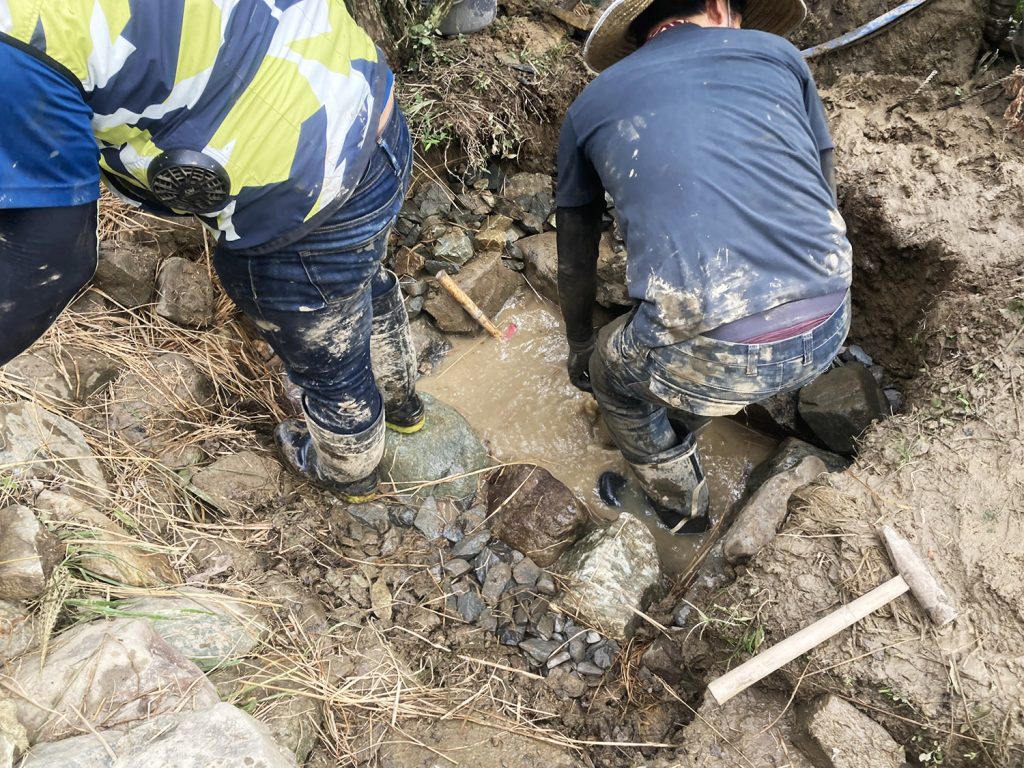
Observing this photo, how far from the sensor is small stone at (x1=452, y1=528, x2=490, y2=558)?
9.58 feet

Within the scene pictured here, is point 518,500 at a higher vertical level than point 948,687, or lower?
lower

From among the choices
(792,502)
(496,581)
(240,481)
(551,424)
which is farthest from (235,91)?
A: (551,424)

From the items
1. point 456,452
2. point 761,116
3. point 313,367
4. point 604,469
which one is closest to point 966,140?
point 761,116

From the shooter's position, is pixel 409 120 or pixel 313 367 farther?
pixel 409 120

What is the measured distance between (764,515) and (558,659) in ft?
3.01

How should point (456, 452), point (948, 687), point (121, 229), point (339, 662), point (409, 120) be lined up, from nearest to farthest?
point (948, 687)
point (339, 662)
point (121, 229)
point (456, 452)
point (409, 120)

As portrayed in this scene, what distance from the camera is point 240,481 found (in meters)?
2.75

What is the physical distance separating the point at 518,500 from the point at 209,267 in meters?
1.70

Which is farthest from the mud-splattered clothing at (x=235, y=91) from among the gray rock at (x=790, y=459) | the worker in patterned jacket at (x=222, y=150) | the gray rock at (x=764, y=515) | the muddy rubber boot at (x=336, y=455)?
the gray rock at (x=790, y=459)

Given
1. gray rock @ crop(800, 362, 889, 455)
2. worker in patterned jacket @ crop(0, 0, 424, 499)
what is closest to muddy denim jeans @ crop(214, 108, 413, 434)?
worker in patterned jacket @ crop(0, 0, 424, 499)

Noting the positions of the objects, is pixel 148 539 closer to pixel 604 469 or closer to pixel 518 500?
pixel 518 500

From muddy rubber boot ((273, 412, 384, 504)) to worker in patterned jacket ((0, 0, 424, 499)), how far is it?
1.02ft

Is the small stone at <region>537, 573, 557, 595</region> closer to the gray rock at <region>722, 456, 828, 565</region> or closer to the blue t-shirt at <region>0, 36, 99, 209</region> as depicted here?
the gray rock at <region>722, 456, 828, 565</region>

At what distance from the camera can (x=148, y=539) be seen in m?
2.38
